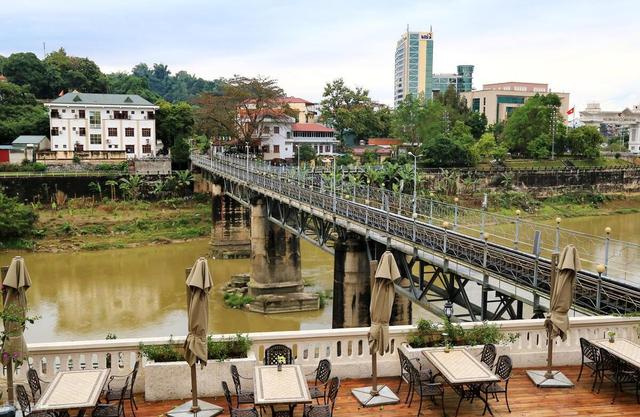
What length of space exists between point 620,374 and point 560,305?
1618 millimetres

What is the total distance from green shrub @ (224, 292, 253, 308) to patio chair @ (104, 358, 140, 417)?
85.3 feet

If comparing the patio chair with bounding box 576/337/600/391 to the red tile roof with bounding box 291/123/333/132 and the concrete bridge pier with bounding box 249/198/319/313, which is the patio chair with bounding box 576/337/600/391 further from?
the red tile roof with bounding box 291/123/333/132

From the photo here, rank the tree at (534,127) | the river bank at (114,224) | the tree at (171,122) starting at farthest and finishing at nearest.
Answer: the tree at (534,127)
the tree at (171,122)
the river bank at (114,224)

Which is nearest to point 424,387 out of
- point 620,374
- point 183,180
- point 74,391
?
point 620,374

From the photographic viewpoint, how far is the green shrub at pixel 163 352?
35.2 feet

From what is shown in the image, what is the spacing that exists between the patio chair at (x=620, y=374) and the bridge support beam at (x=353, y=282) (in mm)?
14826

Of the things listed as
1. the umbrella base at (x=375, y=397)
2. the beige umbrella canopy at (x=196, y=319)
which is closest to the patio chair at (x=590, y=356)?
the umbrella base at (x=375, y=397)

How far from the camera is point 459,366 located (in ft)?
33.9

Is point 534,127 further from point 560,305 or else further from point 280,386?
point 280,386

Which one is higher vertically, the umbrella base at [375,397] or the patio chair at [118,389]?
the patio chair at [118,389]

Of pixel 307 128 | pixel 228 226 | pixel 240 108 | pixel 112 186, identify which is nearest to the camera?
pixel 228 226

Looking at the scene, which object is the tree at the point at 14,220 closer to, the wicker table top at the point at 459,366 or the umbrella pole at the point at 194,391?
the umbrella pole at the point at 194,391

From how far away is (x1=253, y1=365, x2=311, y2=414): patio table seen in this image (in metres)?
9.22

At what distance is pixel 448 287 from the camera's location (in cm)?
1933
